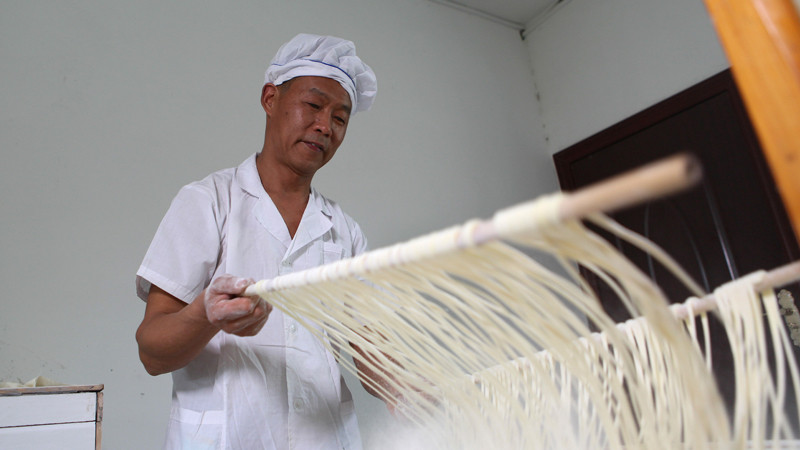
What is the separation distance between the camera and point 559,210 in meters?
0.31

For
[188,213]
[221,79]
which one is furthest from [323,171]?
[188,213]

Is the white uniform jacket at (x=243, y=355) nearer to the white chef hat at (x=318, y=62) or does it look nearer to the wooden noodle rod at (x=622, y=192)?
the white chef hat at (x=318, y=62)

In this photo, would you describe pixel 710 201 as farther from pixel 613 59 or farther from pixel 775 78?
pixel 775 78

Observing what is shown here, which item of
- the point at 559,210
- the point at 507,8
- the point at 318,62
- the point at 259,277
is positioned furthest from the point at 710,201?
the point at 559,210

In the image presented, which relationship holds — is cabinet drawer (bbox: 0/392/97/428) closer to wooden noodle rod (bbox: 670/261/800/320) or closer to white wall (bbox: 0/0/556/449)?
white wall (bbox: 0/0/556/449)

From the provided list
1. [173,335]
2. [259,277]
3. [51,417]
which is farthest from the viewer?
[259,277]

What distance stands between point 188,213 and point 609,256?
0.93 meters

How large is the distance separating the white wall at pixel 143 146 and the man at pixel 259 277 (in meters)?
0.77

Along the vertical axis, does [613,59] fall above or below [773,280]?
above

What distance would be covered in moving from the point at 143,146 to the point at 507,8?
7.17 ft

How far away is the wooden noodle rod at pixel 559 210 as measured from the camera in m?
0.25

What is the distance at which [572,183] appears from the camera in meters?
2.99

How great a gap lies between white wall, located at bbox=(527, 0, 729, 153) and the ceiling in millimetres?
76

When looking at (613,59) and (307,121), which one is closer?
(307,121)
